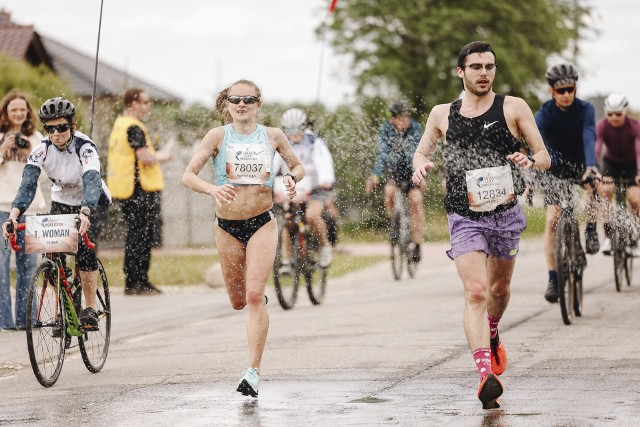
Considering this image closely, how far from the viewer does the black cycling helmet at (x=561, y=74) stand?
12.5 m

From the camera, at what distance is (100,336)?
1048 cm

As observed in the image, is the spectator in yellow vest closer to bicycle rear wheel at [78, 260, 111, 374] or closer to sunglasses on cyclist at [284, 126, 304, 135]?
sunglasses on cyclist at [284, 126, 304, 135]

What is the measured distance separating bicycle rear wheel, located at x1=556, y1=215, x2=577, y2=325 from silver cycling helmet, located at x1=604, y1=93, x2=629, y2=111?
2.94 metres

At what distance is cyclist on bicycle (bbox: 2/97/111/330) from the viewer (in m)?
9.80

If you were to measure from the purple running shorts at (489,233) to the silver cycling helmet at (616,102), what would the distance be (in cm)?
718

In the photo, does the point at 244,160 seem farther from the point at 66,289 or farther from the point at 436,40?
the point at 436,40

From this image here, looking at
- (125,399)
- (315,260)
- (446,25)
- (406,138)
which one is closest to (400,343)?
(125,399)

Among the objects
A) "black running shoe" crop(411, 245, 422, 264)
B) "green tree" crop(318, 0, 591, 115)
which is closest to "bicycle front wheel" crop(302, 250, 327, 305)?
"black running shoe" crop(411, 245, 422, 264)

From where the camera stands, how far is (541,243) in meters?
29.6

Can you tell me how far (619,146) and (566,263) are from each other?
3.72m

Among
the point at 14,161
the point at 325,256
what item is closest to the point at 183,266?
the point at 325,256

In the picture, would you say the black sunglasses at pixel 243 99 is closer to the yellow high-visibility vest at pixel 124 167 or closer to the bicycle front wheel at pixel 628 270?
the yellow high-visibility vest at pixel 124 167

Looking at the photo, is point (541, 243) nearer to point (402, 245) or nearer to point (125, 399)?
point (402, 245)

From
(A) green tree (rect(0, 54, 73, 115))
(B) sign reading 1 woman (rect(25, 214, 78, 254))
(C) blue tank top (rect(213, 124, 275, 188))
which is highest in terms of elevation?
(A) green tree (rect(0, 54, 73, 115))
